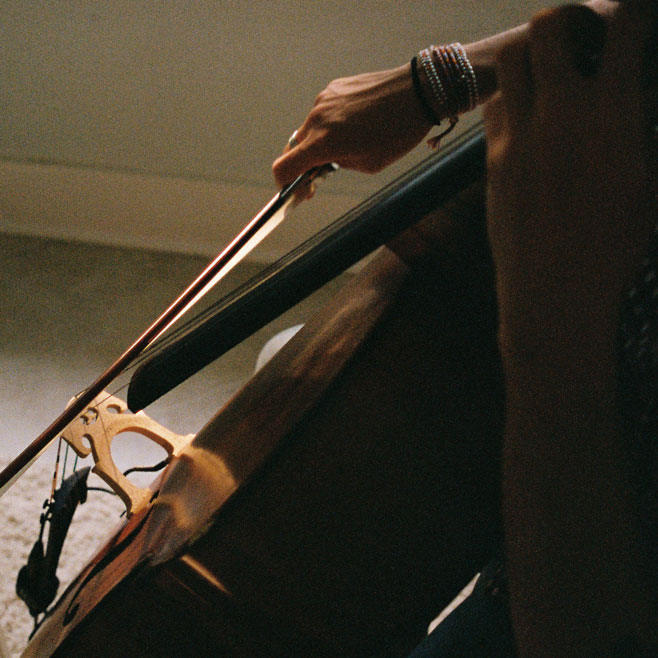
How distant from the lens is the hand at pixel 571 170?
0.24 meters

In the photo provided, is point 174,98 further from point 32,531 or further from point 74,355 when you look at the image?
point 32,531

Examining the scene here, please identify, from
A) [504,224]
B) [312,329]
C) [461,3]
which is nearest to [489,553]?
[312,329]

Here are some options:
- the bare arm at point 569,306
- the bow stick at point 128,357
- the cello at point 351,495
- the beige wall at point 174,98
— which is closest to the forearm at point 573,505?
the bare arm at point 569,306

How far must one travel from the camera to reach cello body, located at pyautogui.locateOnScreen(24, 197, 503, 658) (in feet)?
1.39

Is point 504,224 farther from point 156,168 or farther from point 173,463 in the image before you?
point 156,168

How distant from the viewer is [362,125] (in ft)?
1.77

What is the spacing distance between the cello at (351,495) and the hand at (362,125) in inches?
5.2

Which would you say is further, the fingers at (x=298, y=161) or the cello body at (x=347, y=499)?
the fingers at (x=298, y=161)

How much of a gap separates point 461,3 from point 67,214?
3.30 ft

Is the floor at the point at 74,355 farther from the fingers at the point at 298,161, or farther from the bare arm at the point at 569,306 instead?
the bare arm at the point at 569,306

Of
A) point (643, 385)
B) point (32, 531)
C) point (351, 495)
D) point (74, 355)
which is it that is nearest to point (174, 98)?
point (74, 355)


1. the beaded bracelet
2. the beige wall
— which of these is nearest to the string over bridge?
the beaded bracelet

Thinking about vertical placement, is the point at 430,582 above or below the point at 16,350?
above

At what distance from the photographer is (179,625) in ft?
1.44
